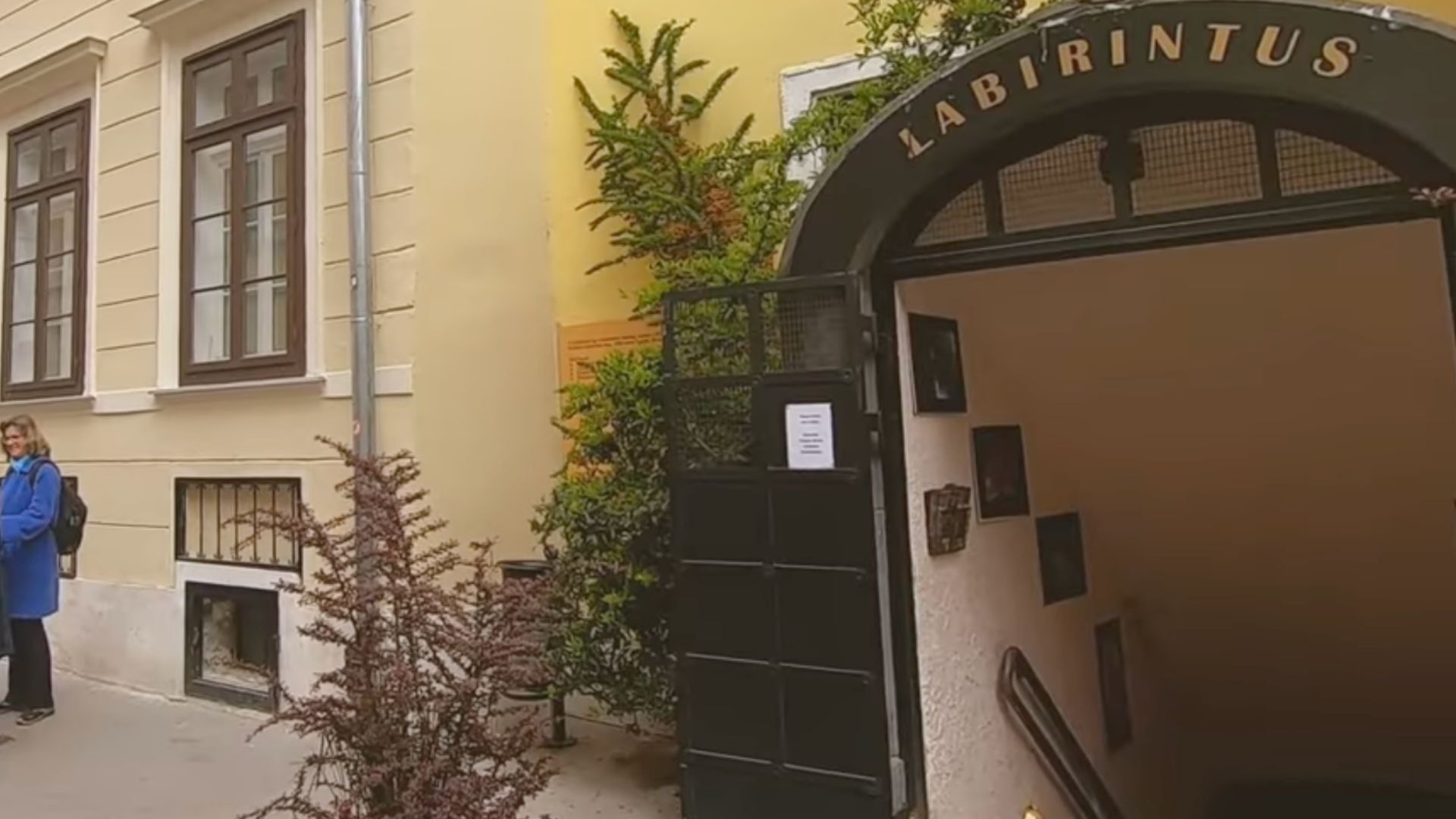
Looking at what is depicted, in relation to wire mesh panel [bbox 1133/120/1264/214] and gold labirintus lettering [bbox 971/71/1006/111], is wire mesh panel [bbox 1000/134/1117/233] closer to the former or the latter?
wire mesh panel [bbox 1133/120/1264/214]

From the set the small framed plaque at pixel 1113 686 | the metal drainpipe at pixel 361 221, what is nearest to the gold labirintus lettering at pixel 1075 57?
the small framed plaque at pixel 1113 686

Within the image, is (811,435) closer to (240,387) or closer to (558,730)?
(558,730)

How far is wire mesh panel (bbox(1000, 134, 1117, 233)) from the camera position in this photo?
3596mm

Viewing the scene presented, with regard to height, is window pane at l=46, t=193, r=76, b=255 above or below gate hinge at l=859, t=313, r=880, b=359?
above

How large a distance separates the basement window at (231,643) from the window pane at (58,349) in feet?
7.92

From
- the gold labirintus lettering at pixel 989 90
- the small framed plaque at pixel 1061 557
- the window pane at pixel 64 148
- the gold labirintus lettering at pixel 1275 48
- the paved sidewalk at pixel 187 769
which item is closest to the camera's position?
the gold labirintus lettering at pixel 1275 48

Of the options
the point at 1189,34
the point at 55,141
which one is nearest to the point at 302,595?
the point at 1189,34

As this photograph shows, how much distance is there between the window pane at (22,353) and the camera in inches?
335

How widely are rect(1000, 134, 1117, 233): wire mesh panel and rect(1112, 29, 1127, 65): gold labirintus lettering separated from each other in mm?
310

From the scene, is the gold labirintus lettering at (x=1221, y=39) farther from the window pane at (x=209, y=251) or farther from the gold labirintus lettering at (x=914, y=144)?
the window pane at (x=209, y=251)

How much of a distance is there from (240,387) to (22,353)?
3205mm

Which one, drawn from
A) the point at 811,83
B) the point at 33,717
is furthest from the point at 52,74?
the point at 811,83

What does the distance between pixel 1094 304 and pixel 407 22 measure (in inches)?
155

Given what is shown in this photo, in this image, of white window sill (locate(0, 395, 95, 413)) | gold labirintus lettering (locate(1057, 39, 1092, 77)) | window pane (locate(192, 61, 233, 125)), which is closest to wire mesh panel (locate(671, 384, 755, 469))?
gold labirintus lettering (locate(1057, 39, 1092, 77))
